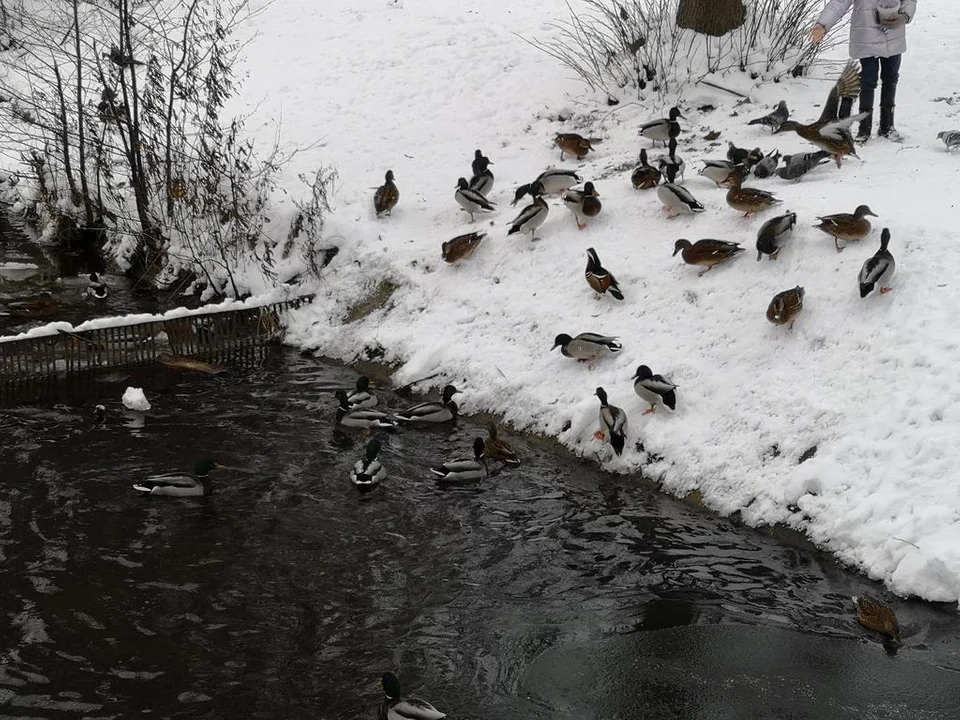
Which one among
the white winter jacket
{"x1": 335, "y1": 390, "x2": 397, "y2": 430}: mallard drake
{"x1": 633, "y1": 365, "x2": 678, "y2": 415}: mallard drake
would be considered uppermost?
the white winter jacket

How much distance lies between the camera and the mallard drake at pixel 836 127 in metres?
11.5

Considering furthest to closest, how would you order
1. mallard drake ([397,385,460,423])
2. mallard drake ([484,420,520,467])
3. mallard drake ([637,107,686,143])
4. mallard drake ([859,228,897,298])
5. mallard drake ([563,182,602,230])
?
mallard drake ([637,107,686,143]), mallard drake ([563,182,602,230]), mallard drake ([397,385,460,423]), mallard drake ([484,420,520,467]), mallard drake ([859,228,897,298])

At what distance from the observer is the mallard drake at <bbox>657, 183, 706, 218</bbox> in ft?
36.6

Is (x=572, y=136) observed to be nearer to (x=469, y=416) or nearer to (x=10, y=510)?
(x=469, y=416)

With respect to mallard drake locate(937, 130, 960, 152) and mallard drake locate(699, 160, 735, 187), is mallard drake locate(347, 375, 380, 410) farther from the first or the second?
mallard drake locate(937, 130, 960, 152)

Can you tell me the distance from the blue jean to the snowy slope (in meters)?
0.55

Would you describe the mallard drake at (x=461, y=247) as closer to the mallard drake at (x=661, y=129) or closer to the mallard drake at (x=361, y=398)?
the mallard drake at (x=361, y=398)

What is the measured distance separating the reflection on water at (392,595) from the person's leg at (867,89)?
6375 millimetres

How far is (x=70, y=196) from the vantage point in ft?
53.7

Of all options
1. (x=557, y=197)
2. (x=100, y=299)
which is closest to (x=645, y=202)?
(x=557, y=197)

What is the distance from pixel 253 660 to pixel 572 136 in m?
9.66

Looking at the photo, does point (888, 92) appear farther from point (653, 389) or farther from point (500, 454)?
point (500, 454)

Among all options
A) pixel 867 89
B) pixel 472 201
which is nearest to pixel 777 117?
pixel 867 89

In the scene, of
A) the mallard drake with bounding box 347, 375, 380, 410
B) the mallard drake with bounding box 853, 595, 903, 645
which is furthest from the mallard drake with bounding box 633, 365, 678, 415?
the mallard drake with bounding box 347, 375, 380, 410
